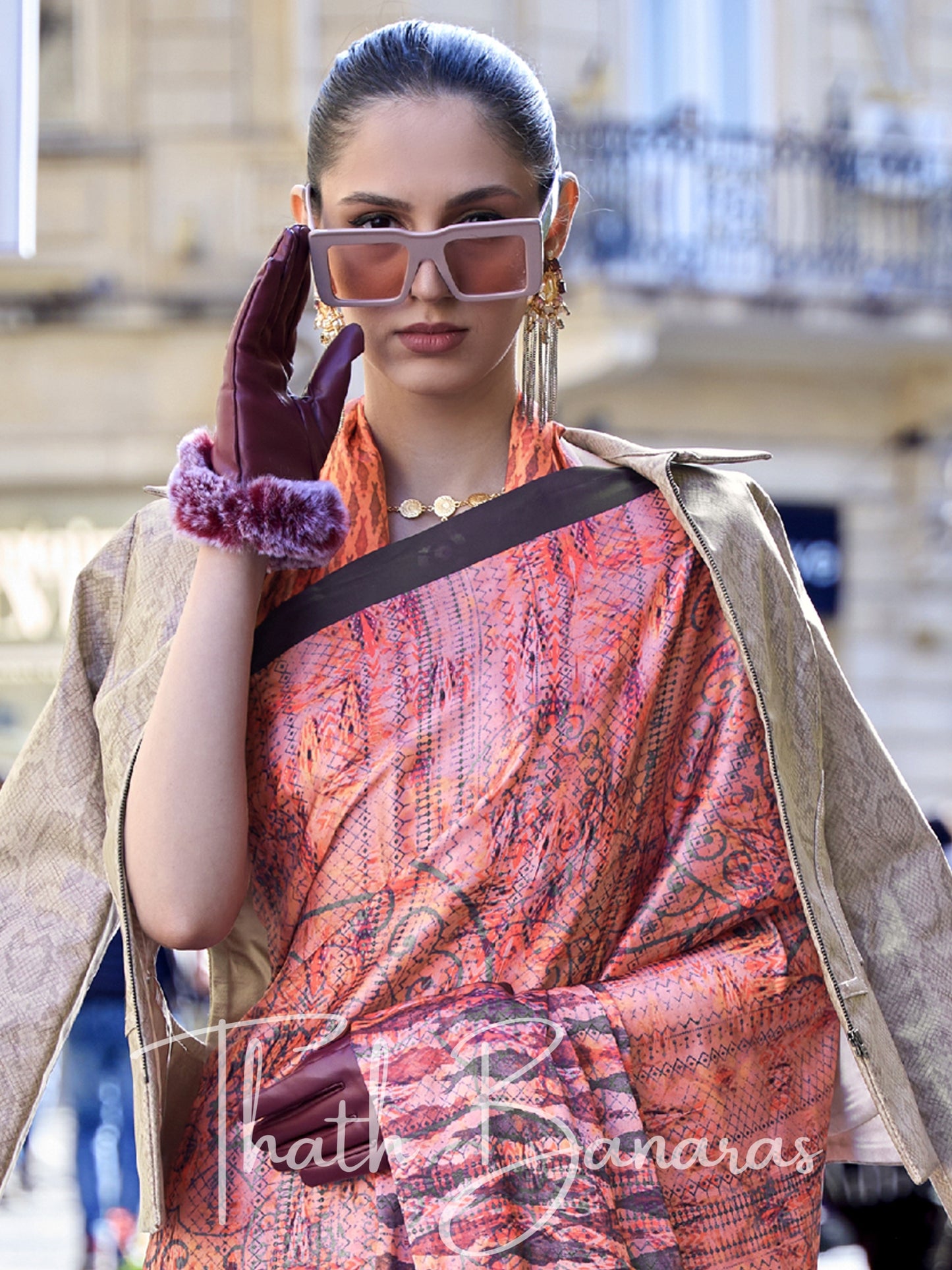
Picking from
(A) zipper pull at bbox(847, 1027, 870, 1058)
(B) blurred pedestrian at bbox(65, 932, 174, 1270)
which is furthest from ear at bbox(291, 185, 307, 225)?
(B) blurred pedestrian at bbox(65, 932, 174, 1270)

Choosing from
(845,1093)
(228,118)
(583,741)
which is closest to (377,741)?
(583,741)

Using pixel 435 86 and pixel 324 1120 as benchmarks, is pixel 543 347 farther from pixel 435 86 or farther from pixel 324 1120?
pixel 324 1120

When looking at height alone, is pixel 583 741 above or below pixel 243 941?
above

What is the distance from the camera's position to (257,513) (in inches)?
68.1

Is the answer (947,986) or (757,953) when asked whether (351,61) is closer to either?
(757,953)

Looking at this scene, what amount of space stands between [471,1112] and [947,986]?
636 millimetres

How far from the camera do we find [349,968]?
5.97ft

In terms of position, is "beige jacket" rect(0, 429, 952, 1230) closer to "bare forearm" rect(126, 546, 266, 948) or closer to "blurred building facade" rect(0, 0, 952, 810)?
"bare forearm" rect(126, 546, 266, 948)

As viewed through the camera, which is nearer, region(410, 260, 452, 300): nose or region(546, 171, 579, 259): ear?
region(410, 260, 452, 300): nose

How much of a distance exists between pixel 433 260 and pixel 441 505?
12.0 inches

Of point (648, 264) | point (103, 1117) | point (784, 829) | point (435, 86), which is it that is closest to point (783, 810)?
point (784, 829)

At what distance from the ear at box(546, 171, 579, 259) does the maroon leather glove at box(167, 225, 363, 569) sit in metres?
0.35

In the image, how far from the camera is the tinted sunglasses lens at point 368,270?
1815mm

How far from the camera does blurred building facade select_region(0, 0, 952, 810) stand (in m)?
10.2
